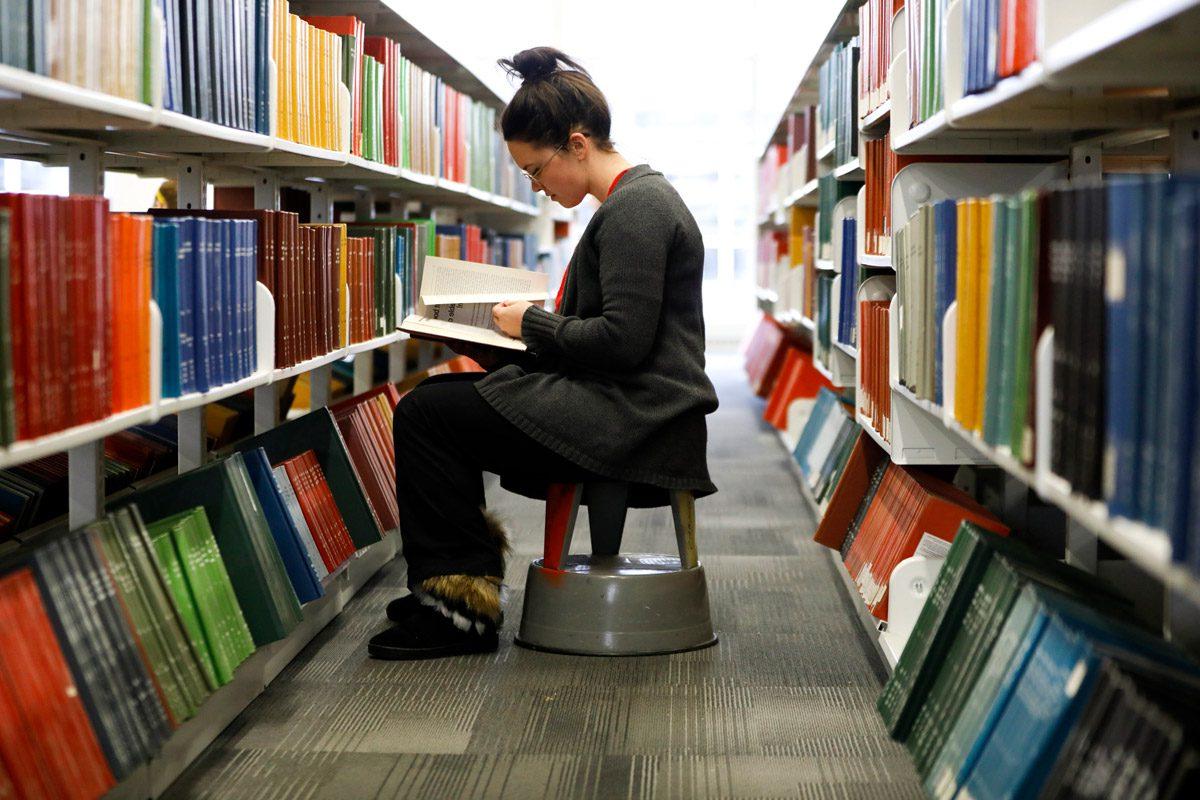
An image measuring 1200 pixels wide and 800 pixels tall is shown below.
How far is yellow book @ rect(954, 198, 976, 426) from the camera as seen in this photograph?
66.7 inches

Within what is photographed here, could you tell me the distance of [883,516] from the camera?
2771mm

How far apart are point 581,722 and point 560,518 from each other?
51 centimetres

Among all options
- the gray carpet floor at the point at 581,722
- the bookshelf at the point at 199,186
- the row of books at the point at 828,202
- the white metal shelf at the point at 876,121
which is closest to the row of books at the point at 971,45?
the white metal shelf at the point at 876,121

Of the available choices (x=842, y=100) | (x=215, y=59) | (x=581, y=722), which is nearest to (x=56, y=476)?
(x=215, y=59)

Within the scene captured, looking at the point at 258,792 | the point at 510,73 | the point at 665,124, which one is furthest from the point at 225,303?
the point at 665,124

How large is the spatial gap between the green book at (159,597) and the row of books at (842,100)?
2.19 metres

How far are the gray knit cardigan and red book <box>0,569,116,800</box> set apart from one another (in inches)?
42.2

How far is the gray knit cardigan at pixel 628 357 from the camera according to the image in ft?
8.04

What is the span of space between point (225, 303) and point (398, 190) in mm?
2423

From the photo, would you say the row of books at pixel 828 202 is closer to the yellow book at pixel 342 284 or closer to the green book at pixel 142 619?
the yellow book at pixel 342 284

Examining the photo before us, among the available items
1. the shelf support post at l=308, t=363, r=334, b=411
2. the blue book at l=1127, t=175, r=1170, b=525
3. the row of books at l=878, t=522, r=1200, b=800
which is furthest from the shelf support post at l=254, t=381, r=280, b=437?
the blue book at l=1127, t=175, r=1170, b=525

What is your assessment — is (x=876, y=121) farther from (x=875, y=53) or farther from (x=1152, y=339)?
(x=1152, y=339)

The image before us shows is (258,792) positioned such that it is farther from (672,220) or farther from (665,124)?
(665,124)

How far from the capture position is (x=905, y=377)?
2213 millimetres
